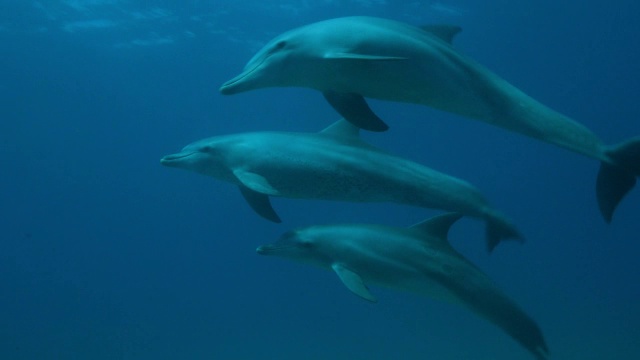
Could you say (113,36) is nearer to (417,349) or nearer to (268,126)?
(268,126)

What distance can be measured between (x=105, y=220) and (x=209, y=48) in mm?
22038

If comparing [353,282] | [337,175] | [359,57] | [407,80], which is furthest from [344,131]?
[359,57]

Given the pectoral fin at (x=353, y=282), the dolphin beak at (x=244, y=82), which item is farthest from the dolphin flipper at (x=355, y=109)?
the pectoral fin at (x=353, y=282)

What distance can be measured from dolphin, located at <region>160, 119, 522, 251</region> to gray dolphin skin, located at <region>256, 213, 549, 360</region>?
390 mm

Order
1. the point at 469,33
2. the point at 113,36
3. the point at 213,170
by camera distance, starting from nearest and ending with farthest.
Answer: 1. the point at 213,170
2. the point at 469,33
3. the point at 113,36

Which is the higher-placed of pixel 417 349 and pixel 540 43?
pixel 540 43

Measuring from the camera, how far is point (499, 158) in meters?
37.0

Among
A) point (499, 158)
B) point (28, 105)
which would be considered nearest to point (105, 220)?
point (28, 105)

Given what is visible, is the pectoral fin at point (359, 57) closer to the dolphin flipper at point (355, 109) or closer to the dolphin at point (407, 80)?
the dolphin at point (407, 80)

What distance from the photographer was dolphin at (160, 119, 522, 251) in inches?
251

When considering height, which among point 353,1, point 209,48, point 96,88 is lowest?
point 96,88

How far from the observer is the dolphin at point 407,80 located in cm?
541

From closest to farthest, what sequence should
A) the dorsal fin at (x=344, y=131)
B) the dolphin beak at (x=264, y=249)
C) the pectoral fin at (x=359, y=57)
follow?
the pectoral fin at (x=359, y=57) < the dorsal fin at (x=344, y=131) < the dolphin beak at (x=264, y=249)

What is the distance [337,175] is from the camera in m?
6.61
